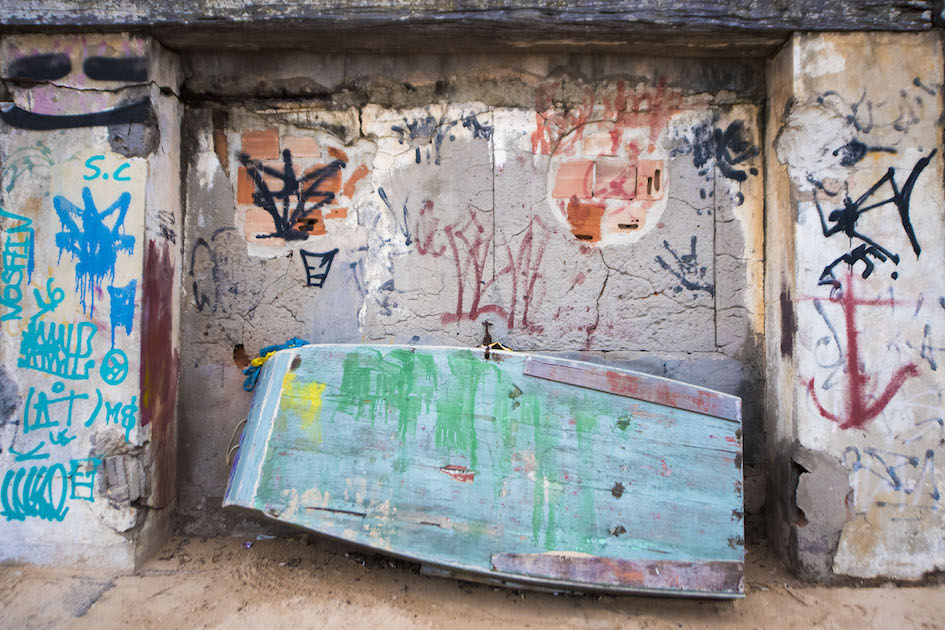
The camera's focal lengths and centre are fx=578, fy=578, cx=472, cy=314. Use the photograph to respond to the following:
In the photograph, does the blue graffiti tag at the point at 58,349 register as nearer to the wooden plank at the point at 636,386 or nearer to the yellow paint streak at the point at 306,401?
the yellow paint streak at the point at 306,401

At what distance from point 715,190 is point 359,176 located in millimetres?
2009

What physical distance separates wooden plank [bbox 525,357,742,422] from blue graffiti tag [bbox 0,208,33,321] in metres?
2.51

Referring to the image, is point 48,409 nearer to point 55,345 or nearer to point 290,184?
point 55,345

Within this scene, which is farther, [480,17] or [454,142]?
[454,142]

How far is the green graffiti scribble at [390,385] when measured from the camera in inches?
104

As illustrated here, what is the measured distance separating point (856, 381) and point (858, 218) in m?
0.80

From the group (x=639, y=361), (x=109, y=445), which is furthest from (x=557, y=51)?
(x=109, y=445)

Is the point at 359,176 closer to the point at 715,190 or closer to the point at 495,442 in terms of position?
the point at 495,442

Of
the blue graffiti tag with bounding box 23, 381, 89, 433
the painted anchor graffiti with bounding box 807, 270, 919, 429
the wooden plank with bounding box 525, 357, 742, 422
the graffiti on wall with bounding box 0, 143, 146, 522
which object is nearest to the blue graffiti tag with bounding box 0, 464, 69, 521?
the graffiti on wall with bounding box 0, 143, 146, 522

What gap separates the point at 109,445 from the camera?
2.81 metres

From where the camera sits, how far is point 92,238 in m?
2.87

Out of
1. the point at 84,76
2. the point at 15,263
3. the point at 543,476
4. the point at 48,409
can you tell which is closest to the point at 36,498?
the point at 48,409

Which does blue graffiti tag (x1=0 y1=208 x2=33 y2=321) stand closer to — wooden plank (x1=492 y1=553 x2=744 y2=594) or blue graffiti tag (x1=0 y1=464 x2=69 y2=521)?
blue graffiti tag (x1=0 y1=464 x2=69 y2=521)

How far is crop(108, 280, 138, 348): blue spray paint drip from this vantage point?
2.85 meters
